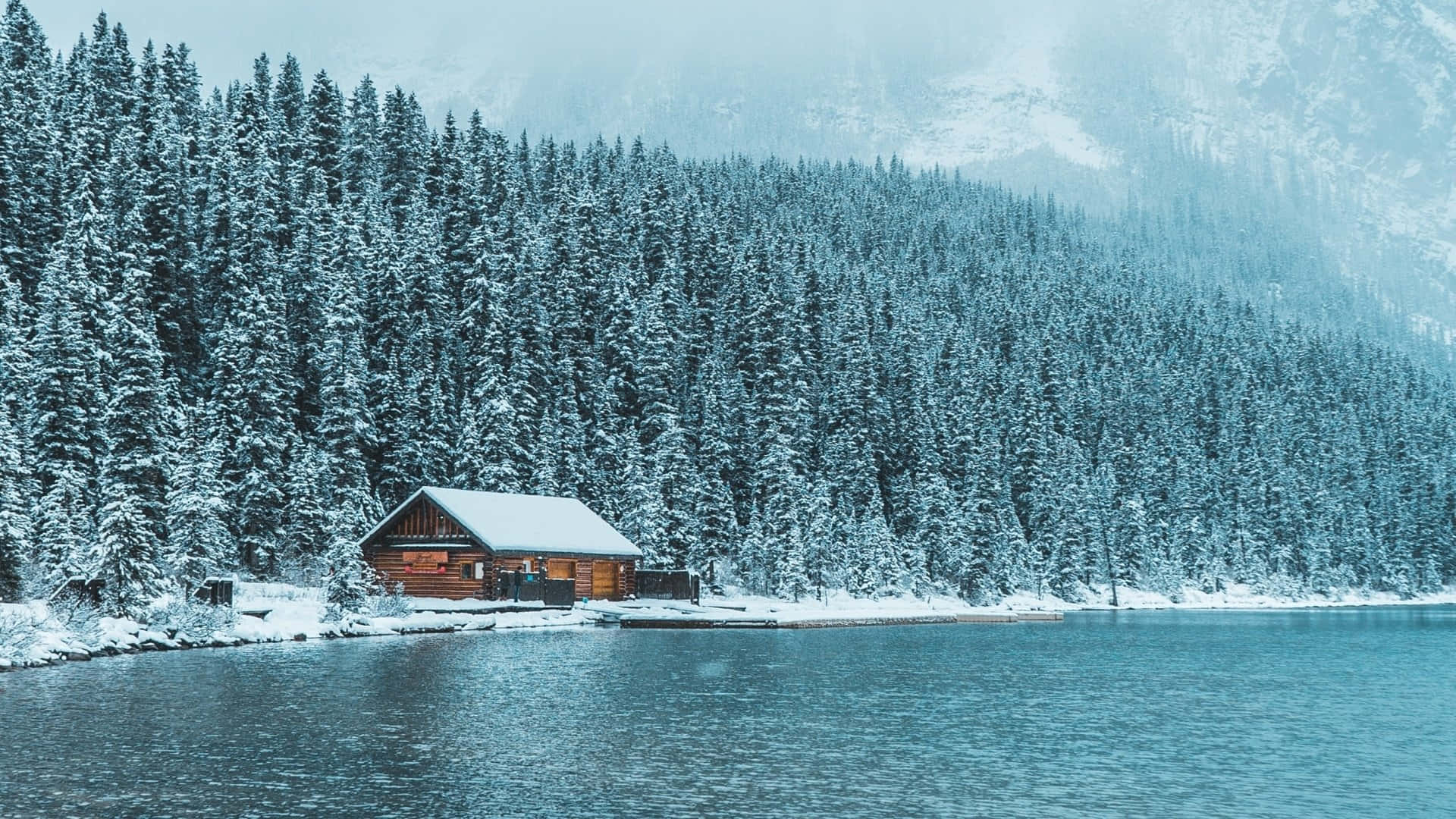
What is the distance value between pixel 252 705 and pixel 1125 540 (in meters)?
102

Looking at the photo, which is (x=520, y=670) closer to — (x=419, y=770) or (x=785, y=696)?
(x=785, y=696)

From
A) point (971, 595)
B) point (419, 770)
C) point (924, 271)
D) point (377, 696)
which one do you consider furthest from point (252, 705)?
point (924, 271)

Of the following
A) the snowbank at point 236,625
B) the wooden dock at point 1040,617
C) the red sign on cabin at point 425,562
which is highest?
the red sign on cabin at point 425,562

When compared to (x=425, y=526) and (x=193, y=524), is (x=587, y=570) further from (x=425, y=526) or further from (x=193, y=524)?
(x=193, y=524)

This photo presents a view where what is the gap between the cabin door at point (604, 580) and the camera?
2692 inches

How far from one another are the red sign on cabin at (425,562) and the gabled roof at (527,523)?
86.0 inches

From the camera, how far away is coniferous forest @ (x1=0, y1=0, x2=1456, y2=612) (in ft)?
190

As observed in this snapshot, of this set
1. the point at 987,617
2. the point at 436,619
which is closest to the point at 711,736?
the point at 436,619

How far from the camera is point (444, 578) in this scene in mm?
63094

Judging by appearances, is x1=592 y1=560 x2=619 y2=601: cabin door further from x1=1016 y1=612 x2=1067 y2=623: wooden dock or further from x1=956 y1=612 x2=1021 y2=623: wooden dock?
x1=1016 y1=612 x2=1067 y2=623: wooden dock

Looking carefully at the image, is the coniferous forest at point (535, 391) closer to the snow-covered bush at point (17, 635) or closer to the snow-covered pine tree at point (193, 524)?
the snow-covered pine tree at point (193, 524)

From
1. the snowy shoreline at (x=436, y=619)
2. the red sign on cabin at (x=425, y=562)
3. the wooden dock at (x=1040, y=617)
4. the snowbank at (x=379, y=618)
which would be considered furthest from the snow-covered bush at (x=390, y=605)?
the wooden dock at (x=1040, y=617)

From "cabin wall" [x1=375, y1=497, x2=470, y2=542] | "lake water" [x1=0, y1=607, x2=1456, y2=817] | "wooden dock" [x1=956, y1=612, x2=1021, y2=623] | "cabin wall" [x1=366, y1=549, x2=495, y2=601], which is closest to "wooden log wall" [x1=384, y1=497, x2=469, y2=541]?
"cabin wall" [x1=375, y1=497, x2=470, y2=542]

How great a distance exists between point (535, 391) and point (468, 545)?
2423 centimetres
